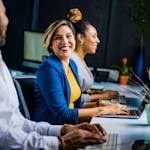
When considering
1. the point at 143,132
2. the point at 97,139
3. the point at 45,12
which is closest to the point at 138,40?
the point at 45,12

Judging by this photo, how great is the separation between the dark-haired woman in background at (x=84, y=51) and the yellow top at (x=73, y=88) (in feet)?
0.78

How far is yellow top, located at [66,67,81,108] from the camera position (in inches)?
104

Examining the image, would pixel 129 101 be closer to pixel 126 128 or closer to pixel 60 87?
pixel 60 87

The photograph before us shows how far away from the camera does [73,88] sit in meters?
2.65

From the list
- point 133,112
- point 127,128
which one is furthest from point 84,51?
point 127,128

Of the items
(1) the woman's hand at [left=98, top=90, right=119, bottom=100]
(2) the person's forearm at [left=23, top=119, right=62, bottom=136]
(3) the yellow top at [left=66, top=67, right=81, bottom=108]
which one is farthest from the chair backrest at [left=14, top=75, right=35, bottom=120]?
(2) the person's forearm at [left=23, top=119, right=62, bottom=136]

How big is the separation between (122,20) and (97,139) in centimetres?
253

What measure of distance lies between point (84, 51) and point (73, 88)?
0.66 meters

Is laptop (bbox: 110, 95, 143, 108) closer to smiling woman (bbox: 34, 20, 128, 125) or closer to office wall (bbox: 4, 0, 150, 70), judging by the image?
smiling woman (bbox: 34, 20, 128, 125)

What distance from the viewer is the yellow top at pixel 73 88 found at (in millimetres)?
2645

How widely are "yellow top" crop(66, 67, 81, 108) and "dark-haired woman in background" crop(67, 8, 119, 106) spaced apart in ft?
0.78

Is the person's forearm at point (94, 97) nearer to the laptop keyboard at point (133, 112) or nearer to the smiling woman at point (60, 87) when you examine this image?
the smiling woman at point (60, 87)

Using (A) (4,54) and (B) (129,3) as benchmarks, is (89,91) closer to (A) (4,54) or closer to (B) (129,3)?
(B) (129,3)

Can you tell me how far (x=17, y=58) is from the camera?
166 inches
